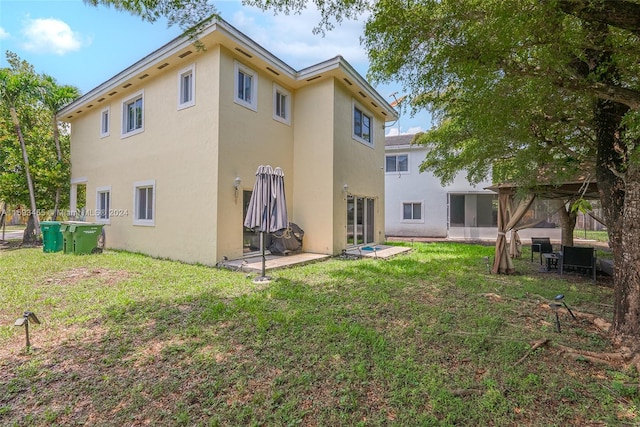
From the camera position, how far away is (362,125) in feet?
41.5

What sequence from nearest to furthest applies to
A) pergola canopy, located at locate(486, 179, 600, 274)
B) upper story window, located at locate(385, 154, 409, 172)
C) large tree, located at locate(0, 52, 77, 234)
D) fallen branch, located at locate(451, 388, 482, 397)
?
fallen branch, located at locate(451, 388, 482, 397) → pergola canopy, located at locate(486, 179, 600, 274) → large tree, located at locate(0, 52, 77, 234) → upper story window, located at locate(385, 154, 409, 172)

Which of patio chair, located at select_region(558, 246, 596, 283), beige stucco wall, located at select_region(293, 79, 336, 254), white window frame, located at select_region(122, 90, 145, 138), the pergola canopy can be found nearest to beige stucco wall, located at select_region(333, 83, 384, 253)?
beige stucco wall, located at select_region(293, 79, 336, 254)

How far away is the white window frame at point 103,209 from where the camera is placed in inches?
472

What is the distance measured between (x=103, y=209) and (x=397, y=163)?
16.3 meters

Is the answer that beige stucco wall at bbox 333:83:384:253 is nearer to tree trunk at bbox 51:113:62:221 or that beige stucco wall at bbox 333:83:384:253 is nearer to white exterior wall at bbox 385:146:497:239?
white exterior wall at bbox 385:146:497:239

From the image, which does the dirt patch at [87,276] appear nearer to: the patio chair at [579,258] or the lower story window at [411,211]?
the patio chair at [579,258]

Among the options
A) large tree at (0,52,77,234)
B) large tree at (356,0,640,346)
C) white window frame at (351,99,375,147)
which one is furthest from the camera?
large tree at (0,52,77,234)

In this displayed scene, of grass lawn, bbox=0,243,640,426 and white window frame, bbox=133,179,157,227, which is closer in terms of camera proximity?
grass lawn, bbox=0,243,640,426

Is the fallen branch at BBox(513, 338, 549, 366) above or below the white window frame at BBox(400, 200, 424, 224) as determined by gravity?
below

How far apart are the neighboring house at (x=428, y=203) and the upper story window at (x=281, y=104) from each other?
10187 mm

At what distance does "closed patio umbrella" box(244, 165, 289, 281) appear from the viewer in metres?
6.83

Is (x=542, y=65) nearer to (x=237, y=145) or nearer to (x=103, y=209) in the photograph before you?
(x=237, y=145)

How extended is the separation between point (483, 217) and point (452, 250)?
7617mm

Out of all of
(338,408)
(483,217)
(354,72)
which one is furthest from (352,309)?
(483,217)
